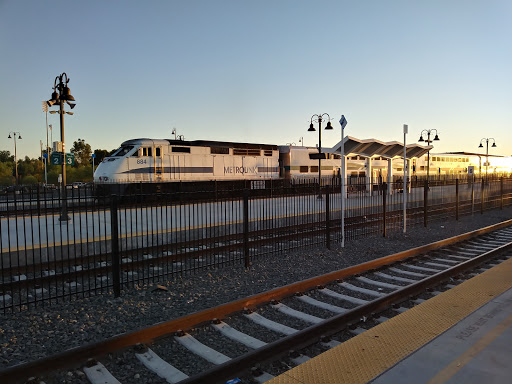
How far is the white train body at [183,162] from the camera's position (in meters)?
24.5

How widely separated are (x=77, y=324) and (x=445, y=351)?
510 cm

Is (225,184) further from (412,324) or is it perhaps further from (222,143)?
(412,324)

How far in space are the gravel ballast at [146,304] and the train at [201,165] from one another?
10.5 m

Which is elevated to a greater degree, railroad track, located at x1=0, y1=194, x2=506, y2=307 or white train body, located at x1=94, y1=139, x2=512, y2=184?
white train body, located at x1=94, y1=139, x2=512, y2=184

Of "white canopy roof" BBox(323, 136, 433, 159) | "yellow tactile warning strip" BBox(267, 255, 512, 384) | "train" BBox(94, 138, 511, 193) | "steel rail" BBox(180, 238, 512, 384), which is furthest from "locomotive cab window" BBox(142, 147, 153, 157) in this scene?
"yellow tactile warning strip" BBox(267, 255, 512, 384)

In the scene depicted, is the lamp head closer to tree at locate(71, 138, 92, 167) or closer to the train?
the train

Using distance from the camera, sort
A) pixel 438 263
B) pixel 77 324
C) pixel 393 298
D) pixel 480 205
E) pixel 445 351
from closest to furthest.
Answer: pixel 445 351 → pixel 77 324 → pixel 393 298 → pixel 438 263 → pixel 480 205

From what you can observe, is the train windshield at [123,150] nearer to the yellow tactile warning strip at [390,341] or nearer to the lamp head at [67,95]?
the lamp head at [67,95]

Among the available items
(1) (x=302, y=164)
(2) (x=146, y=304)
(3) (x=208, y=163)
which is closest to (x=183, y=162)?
(3) (x=208, y=163)

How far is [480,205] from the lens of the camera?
20844mm

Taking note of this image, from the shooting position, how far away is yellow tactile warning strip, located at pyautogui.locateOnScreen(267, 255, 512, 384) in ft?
12.6

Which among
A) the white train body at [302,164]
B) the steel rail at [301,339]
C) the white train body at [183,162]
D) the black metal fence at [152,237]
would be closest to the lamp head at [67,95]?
the black metal fence at [152,237]

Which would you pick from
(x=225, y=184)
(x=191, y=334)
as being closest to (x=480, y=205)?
(x=225, y=184)

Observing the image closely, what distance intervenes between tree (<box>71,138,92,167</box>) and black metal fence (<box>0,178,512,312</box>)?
236 feet
